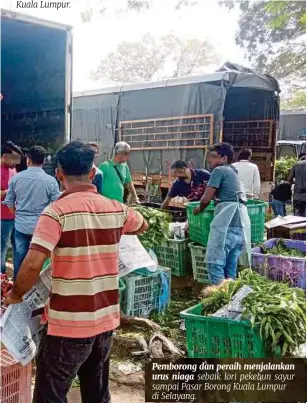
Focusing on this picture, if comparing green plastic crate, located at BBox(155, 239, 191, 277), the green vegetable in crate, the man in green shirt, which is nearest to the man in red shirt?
the man in green shirt

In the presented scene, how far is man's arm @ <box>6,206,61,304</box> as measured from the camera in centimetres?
197

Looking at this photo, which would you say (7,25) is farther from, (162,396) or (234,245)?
(162,396)

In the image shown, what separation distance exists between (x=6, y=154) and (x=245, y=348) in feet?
10.0

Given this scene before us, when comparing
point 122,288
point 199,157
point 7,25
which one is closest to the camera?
point 122,288

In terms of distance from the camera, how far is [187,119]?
8320 millimetres

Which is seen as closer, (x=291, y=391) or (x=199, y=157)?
(x=291, y=391)

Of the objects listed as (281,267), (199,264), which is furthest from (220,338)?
(199,264)

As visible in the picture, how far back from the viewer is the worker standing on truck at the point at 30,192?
3.97 meters

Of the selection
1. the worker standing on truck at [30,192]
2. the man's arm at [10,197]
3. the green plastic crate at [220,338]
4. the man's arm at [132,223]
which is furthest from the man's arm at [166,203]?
the man's arm at [132,223]

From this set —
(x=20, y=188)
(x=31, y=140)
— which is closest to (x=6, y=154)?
(x=20, y=188)

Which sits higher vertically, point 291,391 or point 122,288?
point 122,288

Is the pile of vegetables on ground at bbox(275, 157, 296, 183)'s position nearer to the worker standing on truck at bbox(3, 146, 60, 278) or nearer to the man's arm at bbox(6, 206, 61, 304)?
the worker standing on truck at bbox(3, 146, 60, 278)

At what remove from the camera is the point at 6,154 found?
4648mm

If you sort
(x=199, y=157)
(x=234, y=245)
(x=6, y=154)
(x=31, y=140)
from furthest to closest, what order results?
(x=199, y=157)
(x=31, y=140)
(x=6, y=154)
(x=234, y=245)
